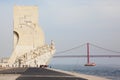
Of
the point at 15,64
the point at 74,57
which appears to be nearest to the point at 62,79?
the point at 15,64

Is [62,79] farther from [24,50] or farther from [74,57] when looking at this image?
[74,57]

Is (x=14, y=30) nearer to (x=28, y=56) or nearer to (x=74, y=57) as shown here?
(x=28, y=56)

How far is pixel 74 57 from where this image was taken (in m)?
70.7

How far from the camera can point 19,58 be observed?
4050cm

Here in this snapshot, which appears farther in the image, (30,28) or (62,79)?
(30,28)

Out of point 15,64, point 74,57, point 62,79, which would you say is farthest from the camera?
point 74,57

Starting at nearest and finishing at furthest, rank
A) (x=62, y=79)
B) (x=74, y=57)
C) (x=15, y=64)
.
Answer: (x=62, y=79) → (x=15, y=64) → (x=74, y=57)

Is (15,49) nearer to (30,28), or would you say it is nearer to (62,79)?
(30,28)

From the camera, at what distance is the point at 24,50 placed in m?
42.1

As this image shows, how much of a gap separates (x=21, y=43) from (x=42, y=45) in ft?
6.76

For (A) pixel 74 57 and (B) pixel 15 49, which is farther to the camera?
(A) pixel 74 57

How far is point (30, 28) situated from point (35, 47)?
6.20ft

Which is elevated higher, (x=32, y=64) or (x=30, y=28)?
(x=30, y=28)

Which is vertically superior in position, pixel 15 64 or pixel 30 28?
pixel 30 28
